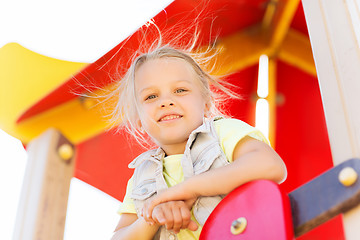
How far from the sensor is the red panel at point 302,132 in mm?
1260

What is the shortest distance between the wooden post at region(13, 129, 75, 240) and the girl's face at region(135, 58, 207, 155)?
0.25m

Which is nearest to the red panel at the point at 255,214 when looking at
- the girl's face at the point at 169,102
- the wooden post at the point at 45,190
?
the girl's face at the point at 169,102

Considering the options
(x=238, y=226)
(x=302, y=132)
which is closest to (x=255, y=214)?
(x=238, y=226)

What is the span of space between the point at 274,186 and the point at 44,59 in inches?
25.9

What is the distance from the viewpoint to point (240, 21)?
1.27 m

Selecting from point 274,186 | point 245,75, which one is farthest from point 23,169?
point 245,75

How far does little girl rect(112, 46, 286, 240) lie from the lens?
497 mm

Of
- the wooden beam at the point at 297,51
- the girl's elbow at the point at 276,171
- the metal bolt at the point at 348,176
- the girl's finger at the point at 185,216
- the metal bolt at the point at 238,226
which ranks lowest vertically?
the metal bolt at the point at 238,226

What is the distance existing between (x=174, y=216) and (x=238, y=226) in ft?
0.26

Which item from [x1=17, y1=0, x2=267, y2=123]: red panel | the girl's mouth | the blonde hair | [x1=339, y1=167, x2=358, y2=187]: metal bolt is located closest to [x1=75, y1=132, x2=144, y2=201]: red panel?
[x1=17, y1=0, x2=267, y2=123]: red panel

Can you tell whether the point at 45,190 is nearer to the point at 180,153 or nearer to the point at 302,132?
the point at 180,153

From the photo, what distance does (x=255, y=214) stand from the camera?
427 mm

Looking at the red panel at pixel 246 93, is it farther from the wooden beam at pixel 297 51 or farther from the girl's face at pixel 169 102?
the girl's face at pixel 169 102

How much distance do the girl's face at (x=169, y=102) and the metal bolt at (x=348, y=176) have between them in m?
0.27
